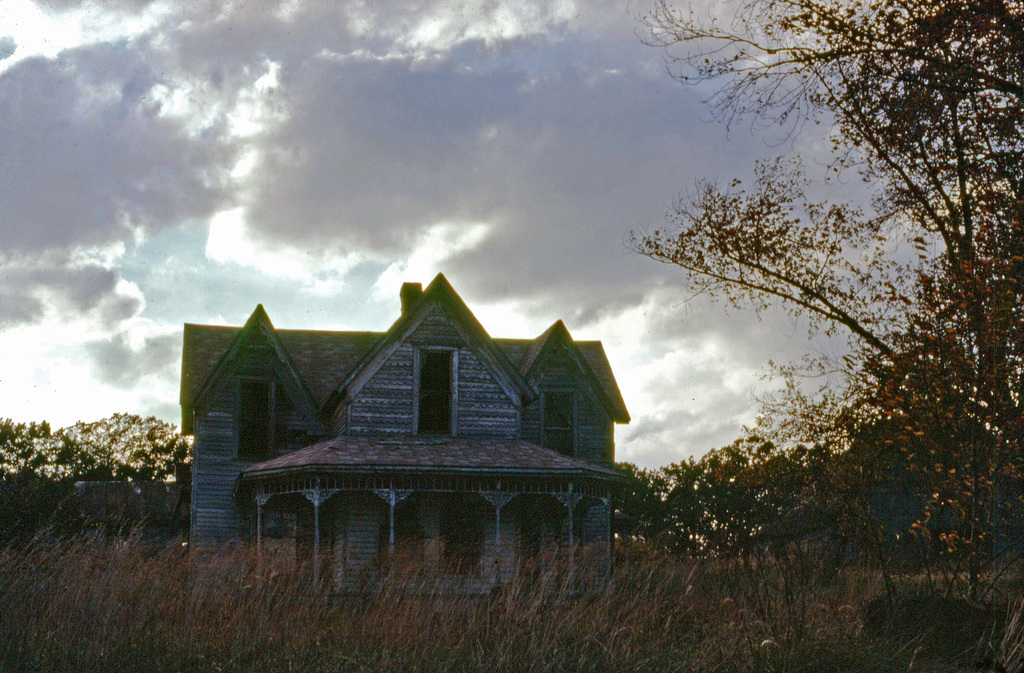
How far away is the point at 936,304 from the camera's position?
11406mm

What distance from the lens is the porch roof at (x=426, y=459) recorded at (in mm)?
20219

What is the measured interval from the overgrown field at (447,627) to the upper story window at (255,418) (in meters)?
13.4

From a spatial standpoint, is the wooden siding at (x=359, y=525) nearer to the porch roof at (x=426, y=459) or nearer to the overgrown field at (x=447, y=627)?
the porch roof at (x=426, y=459)

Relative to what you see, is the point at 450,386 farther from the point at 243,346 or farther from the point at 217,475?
the point at 217,475

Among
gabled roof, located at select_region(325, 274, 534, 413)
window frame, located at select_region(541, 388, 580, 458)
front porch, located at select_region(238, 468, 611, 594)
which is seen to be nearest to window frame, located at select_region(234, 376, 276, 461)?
front porch, located at select_region(238, 468, 611, 594)

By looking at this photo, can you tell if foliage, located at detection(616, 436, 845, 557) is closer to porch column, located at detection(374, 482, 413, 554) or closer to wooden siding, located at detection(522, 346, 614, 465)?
wooden siding, located at detection(522, 346, 614, 465)

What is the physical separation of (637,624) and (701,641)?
77 centimetres

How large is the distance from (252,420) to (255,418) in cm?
10

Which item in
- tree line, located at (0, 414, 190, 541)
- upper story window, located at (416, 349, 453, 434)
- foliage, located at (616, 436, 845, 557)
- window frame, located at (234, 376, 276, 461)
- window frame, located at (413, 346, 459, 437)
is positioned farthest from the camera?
tree line, located at (0, 414, 190, 541)

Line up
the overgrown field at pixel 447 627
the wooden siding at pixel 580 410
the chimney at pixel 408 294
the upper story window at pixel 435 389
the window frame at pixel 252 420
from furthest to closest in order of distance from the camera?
the chimney at pixel 408 294
the wooden siding at pixel 580 410
the window frame at pixel 252 420
the upper story window at pixel 435 389
the overgrown field at pixel 447 627

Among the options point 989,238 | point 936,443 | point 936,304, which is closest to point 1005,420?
point 936,443

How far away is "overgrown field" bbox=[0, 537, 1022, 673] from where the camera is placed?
9.06m

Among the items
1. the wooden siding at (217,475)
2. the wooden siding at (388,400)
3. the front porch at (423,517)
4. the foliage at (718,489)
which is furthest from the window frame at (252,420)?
the foliage at (718,489)

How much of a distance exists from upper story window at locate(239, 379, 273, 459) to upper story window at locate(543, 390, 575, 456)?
760 centimetres
